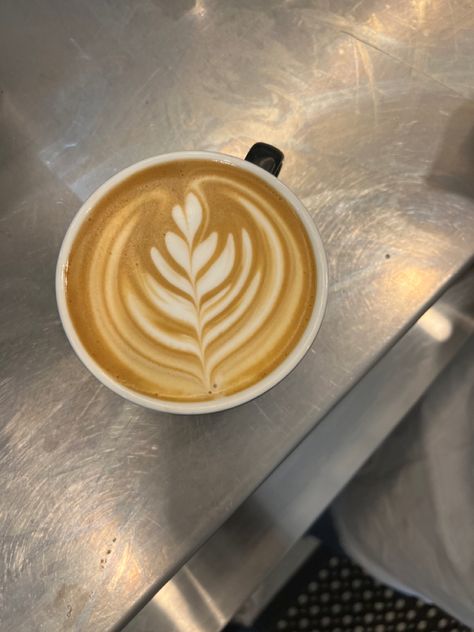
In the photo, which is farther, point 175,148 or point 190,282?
point 175,148

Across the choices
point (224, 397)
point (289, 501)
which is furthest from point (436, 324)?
point (224, 397)

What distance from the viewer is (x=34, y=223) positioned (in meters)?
0.71

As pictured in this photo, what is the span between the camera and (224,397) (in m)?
0.55

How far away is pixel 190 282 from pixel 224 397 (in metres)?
0.12

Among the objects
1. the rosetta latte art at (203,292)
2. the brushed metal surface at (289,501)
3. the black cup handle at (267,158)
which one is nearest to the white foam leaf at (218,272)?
the rosetta latte art at (203,292)

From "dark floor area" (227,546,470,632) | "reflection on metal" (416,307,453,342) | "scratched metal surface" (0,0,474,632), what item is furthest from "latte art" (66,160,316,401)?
"dark floor area" (227,546,470,632)

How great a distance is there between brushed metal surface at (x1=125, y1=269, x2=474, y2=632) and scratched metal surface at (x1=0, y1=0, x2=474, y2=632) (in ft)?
0.39

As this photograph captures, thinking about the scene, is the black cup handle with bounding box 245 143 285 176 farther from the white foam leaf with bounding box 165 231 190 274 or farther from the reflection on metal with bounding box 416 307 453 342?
the reflection on metal with bounding box 416 307 453 342

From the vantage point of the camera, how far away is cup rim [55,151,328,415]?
0.54 metres

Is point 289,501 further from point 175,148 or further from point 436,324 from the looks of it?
point 175,148

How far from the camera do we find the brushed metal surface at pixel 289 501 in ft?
2.49

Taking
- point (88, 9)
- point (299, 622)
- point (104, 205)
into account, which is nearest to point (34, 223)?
point (104, 205)

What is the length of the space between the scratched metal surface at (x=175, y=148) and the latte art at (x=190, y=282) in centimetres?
14

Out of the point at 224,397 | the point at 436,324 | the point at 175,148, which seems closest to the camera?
the point at 224,397
